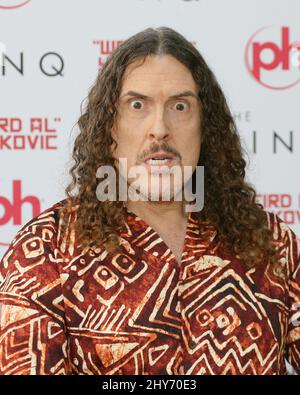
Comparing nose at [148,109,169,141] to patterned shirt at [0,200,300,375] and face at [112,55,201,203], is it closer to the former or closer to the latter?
face at [112,55,201,203]

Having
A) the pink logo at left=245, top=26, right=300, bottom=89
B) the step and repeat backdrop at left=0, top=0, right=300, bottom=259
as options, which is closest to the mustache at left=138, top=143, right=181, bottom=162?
the step and repeat backdrop at left=0, top=0, right=300, bottom=259

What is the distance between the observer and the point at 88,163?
1.44 meters

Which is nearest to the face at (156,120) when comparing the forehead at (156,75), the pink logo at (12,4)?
the forehead at (156,75)

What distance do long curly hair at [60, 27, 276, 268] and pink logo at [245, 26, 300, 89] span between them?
0.48 metres

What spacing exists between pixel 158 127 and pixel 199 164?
0.21 m

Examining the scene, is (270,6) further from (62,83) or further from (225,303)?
(225,303)

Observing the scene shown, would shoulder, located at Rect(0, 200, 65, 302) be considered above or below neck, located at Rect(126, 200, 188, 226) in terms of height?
below

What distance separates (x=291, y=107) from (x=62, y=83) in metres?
0.60

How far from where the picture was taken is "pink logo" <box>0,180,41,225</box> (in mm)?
1934

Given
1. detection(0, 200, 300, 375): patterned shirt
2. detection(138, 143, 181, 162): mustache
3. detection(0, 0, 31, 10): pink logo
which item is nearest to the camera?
detection(0, 200, 300, 375): patterned shirt

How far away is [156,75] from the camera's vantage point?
4.49 feet

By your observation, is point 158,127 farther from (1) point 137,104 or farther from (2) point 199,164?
(2) point 199,164

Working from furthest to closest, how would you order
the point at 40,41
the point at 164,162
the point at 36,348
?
the point at 40,41 < the point at 164,162 < the point at 36,348
